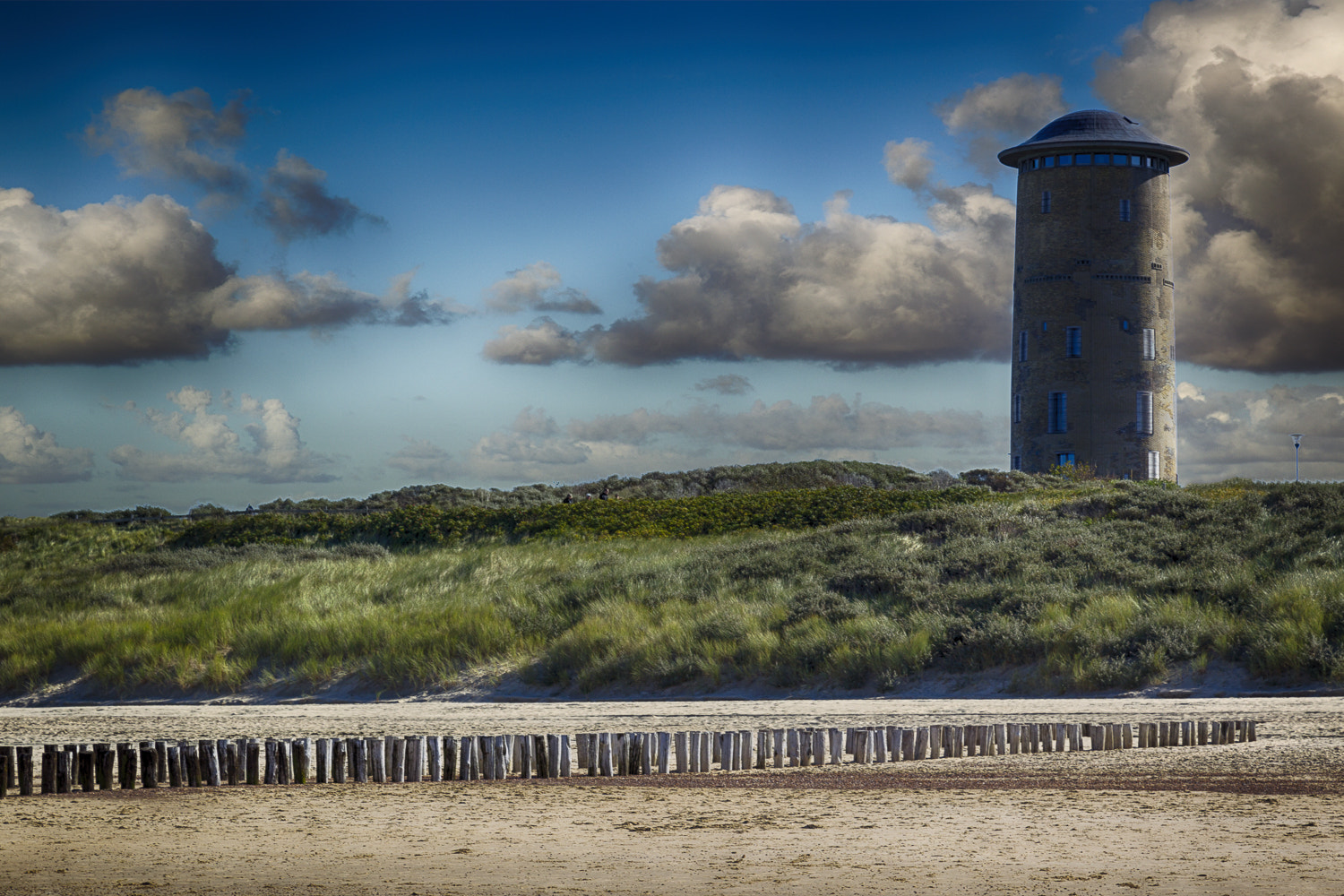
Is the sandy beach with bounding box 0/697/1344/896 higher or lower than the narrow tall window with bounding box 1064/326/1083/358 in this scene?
lower

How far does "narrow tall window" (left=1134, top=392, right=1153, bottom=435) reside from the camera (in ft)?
146

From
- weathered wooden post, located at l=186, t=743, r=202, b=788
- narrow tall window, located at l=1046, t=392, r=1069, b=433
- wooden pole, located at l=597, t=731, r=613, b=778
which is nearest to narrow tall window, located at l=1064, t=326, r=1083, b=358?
narrow tall window, located at l=1046, t=392, r=1069, b=433

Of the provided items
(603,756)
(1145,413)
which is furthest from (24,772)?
(1145,413)

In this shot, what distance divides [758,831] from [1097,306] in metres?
39.3

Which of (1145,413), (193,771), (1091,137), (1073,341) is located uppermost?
(1091,137)

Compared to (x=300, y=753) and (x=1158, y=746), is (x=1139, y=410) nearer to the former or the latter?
(x=1158, y=746)

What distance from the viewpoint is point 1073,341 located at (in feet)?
146

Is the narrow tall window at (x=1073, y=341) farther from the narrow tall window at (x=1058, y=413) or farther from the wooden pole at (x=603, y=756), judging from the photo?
the wooden pole at (x=603, y=756)

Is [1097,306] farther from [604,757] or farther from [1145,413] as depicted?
[604,757]

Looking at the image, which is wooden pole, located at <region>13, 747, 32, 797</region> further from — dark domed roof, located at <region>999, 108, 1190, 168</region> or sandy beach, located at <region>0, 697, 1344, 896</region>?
dark domed roof, located at <region>999, 108, 1190, 168</region>

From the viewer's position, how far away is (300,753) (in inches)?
400

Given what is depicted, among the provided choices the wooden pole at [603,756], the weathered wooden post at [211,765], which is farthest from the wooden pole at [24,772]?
the wooden pole at [603,756]

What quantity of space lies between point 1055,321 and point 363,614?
29955 millimetres

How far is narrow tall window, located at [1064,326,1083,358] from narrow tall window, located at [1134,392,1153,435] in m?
2.56
